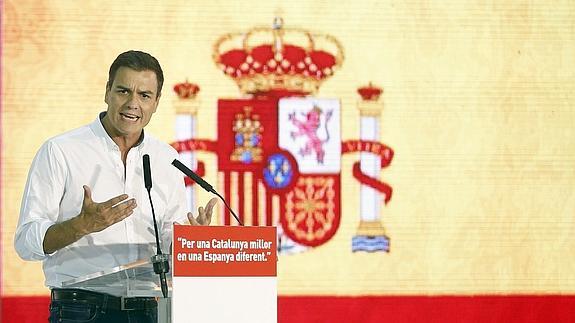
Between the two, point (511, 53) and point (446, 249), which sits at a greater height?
point (511, 53)

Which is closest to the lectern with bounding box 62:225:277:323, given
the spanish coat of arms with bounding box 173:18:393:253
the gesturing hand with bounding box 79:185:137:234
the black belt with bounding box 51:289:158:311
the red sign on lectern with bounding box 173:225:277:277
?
the red sign on lectern with bounding box 173:225:277:277

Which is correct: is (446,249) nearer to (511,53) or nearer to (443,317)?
(443,317)

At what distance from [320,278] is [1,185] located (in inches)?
59.7

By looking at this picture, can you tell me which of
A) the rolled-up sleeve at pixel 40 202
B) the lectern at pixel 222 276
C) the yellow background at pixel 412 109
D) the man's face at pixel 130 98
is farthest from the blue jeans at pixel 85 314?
the yellow background at pixel 412 109

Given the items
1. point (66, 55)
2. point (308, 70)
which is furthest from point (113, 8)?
point (308, 70)

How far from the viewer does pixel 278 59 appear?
4422mm

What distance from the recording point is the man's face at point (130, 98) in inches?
100

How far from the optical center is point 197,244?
6.89 feet

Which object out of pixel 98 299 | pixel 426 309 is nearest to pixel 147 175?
pixel 98 299

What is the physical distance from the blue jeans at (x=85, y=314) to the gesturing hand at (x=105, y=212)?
287 millimetres

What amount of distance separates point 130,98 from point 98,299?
1.79 feet

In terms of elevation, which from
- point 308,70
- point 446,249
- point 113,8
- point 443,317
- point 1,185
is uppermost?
point 113,8

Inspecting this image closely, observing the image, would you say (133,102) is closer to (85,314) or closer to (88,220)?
(88,220)

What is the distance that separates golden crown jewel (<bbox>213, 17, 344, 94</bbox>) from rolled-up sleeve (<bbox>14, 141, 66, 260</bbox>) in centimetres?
193
